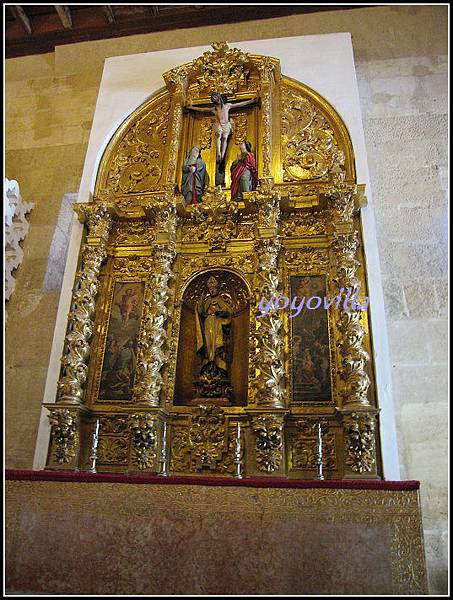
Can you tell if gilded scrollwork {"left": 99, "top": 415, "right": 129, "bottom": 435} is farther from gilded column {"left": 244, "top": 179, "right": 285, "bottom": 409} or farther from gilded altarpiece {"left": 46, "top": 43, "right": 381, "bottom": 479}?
gilded column {"left": 244, "top": 179, "right": 285, "bottom": 409}

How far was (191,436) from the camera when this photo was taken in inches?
226

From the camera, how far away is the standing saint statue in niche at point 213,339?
607 centimetres

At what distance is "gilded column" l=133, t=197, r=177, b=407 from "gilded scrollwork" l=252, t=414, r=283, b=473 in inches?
47.4

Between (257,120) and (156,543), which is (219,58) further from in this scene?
(156,543)

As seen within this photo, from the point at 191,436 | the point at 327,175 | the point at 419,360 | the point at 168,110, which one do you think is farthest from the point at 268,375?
the point at 168,110

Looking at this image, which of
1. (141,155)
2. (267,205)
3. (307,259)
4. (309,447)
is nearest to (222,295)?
(307,259)

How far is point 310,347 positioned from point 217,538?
265 centimetres

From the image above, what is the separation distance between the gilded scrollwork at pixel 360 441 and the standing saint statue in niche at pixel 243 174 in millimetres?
3268

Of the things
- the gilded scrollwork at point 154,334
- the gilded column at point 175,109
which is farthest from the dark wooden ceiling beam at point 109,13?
the gilded scrollwork at point 154,334

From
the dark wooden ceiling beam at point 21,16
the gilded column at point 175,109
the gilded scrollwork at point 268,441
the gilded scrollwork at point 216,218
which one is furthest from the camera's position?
the dark wooden ceiling beam at point 21,16

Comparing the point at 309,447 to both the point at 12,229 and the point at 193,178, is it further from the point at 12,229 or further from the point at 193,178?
the point at 12,229

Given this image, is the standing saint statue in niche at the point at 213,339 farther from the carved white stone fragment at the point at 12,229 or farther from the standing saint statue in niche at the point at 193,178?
the carved white stone fragment at the point at 12,229

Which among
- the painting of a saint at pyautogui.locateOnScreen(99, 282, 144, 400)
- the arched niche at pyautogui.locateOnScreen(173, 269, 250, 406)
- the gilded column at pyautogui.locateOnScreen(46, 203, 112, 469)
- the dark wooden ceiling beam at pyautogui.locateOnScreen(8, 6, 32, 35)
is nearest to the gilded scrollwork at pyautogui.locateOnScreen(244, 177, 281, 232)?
the arched niche at pyautogui.locateOnScreen(173, 269, 250, 406)

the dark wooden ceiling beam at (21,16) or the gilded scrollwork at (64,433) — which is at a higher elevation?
the dark wooden ceiling beam at (21,16)
